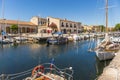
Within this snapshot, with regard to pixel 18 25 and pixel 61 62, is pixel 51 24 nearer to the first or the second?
pixel 18 25

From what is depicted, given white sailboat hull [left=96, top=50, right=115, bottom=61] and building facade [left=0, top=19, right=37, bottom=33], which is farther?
building facade [left=0, top=19, right=37, bottom=33]

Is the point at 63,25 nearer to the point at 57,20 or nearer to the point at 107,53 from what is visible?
the point at 57,20

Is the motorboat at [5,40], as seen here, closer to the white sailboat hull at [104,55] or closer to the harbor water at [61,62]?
the harbor water at [61,62]

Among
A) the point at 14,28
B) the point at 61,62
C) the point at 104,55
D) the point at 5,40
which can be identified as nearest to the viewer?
the point at 104,55

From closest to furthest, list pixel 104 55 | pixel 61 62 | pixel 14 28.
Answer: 1. pixel 104 55
2. pixel 61 62
3. pixel 14 28

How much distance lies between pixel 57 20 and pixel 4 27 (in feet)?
92.3

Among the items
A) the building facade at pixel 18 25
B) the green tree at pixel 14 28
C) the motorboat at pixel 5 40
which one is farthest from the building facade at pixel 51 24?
the motorboat at pixel 5 40

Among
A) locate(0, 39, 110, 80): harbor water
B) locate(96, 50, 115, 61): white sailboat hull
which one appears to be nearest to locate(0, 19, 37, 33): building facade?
locate(0, 39, 110, 80): harbor water

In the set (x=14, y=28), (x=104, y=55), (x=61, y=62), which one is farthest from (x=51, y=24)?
(x=104, y=55)

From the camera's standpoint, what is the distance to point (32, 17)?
8638 cm

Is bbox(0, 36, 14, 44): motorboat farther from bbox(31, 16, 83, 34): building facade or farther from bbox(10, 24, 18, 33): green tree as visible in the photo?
bbox(31, 16, 83, 34): building facade

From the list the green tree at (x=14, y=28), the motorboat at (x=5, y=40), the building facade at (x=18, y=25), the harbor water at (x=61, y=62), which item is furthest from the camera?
the green tree at (x=14, y=28)

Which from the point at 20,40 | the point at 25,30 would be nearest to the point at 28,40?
the point at 20,40

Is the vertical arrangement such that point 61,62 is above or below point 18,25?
below
